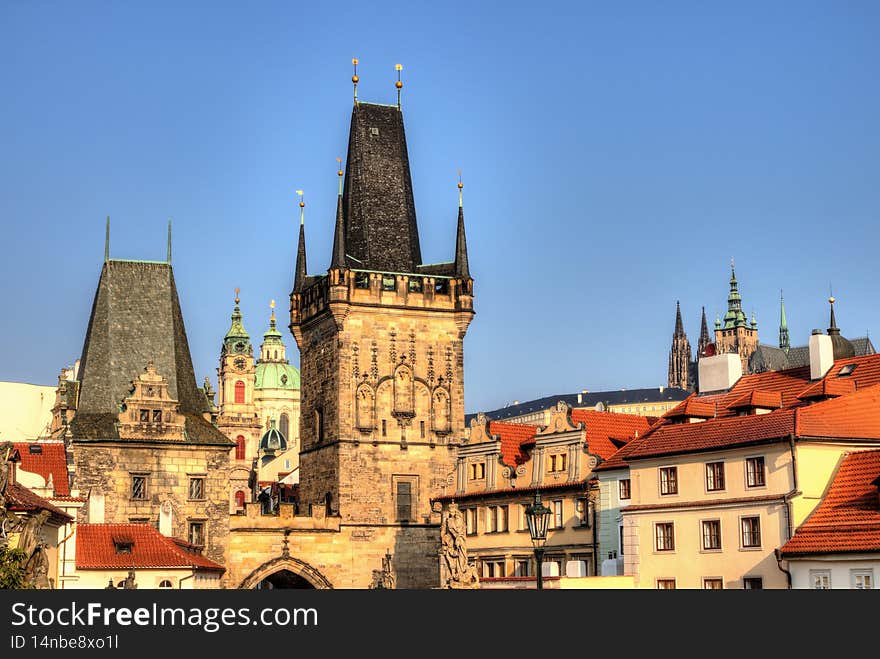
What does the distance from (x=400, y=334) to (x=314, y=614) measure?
59.5 metres

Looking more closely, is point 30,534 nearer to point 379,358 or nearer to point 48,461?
point 48,461

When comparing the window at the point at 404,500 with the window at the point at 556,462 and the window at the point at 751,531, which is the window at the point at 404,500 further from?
the window at the point at 751,531

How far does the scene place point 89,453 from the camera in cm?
7131

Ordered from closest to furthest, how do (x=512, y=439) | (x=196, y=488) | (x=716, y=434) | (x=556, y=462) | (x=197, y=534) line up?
(x=716, y=434), (x=556, y=462), (x=512, y=439), (x=197, y=534), (x=196, y=488)

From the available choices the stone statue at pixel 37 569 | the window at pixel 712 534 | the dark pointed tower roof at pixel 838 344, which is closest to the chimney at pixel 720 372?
the dark pointed tower roof at pixel 838 344

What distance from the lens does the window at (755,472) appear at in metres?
45.8

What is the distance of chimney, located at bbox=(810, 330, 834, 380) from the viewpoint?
177 feet

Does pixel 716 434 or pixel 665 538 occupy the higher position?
pixel 716 434

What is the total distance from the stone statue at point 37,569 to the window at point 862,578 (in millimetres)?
20517

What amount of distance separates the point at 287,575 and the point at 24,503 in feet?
119

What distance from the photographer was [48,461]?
221ft

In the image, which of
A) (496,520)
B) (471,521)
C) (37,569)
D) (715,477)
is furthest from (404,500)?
(37,569)

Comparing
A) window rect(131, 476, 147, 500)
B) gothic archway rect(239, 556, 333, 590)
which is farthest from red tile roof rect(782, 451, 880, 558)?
gothic archway rect(239, 556, 333, 590)

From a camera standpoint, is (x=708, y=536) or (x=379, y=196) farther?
(x=379, y=196)
